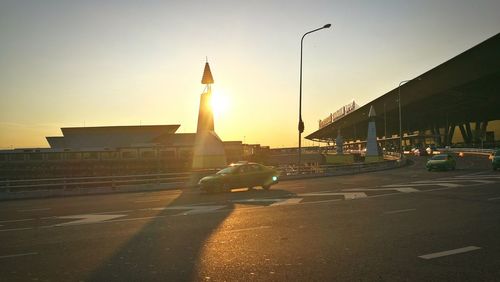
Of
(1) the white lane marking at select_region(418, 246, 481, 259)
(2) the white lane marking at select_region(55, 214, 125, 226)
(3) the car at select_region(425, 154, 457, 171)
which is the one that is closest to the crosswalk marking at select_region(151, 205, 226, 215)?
(2) the white lane marking at select_region(55, 214, 125, 226)

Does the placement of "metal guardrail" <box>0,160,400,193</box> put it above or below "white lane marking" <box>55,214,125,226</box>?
above

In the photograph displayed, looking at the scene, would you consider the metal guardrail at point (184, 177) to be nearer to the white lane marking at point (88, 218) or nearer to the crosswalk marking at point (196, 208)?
the crosswalk marking at point (196, 208)

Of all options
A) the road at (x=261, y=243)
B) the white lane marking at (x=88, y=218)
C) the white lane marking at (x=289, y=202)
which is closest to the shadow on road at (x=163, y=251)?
the road at (x=261, y=243)

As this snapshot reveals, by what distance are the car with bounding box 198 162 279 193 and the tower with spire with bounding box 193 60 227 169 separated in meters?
19.7

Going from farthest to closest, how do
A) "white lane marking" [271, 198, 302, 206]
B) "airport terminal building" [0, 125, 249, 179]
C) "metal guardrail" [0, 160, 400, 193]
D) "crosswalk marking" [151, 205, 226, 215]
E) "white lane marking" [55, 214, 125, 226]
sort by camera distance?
1. "airport terminal building" [0, 125, 249, 179]
2. "metal guardrail" [0, 160, 400, 193]
3. "white lane marking" [271, 198, 302, 206]
4. "crosswalk marking" [151, 205, 226, 215]
5. "white lane marking" [55, 214, 125, 226]

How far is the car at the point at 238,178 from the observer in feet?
67.1

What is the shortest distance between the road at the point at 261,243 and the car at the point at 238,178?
20.8ft

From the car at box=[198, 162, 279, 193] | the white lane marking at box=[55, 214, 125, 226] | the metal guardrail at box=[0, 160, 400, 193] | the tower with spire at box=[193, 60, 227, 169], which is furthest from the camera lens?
the tower with spire at box=[193, 60, 227, 169]

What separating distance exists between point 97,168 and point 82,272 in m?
74.8

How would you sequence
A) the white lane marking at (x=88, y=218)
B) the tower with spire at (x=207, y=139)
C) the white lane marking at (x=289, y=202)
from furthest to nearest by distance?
1. the tower with spire at (x=207, y=139)
2. the white lane marking at (x=289, y=202)
3. the white lane marking at (x=88, y=218)

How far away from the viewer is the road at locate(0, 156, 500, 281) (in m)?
6.29

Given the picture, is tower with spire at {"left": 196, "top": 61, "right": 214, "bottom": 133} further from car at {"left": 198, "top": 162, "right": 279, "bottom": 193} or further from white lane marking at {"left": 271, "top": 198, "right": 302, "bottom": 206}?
white lane marking at {"left": 271, "top": 198, "right": 302, "bottom": 206}

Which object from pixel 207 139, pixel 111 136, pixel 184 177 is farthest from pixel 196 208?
pixel 111 136

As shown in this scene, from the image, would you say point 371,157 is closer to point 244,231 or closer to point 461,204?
point 461,204
